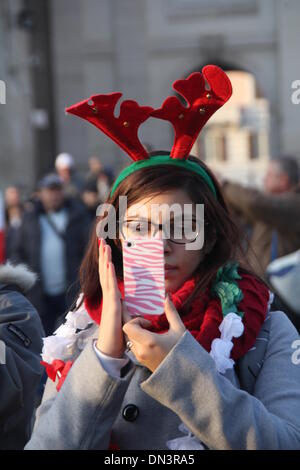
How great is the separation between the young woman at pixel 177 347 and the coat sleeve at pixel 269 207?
2741 mm

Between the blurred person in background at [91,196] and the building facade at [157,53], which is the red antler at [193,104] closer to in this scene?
the blurred person in background at [91,196]

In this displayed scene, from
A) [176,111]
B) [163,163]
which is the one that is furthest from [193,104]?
[163,163]

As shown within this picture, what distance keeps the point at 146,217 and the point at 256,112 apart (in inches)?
615

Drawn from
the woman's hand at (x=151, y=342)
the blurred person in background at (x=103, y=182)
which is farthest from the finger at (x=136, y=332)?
the blurred person in background at (x=103, y=182)

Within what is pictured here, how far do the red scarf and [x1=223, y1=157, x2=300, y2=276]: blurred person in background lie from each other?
282 cm

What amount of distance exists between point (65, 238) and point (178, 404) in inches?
218

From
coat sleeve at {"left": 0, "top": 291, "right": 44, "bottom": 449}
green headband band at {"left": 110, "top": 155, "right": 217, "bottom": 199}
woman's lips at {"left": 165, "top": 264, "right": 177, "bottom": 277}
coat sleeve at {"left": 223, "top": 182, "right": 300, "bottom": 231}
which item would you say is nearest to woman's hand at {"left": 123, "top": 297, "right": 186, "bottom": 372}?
woman's lips at {"left": 165, "top": 264, "right": 177, "bottom": 277}

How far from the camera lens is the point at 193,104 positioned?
196cm

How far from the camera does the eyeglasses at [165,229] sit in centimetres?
191

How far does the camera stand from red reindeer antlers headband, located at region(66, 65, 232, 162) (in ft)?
6.26

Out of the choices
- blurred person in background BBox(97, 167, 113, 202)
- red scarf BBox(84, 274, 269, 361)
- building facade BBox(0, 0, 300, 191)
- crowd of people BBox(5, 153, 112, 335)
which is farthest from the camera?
building facade BBox(0, 0, 300, 191)

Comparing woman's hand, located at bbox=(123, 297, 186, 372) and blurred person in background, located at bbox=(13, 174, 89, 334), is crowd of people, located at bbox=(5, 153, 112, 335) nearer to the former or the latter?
blurred person in background, located at bbox=(13, 174, 89, 334)

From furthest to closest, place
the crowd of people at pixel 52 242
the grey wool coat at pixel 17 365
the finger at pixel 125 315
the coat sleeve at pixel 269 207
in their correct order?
the crowd of people at pixel 52 242 → the coat sleeve at pixel 269 207 → the grey wool coat at pixel 17 365 → the finger at pixel 125 315

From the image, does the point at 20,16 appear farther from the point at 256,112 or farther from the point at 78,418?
the point at 78,418
